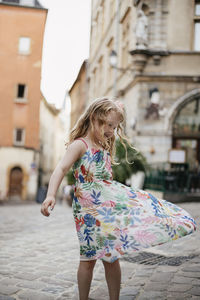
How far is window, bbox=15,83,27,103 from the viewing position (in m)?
33.0

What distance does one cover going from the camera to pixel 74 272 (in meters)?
4.83

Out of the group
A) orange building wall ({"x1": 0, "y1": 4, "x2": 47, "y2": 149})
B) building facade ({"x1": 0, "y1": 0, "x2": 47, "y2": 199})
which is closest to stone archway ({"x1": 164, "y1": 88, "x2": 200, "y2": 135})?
building facade ({"x1": 0, "y1": 0, "x2": 47, "y2": 199})

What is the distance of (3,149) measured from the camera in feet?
105

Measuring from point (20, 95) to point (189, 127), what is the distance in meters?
19.7

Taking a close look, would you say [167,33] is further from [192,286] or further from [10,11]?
[10,11]

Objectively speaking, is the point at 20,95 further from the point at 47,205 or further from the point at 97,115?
the point at 47,205

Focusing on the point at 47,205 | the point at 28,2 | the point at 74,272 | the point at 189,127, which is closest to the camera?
the point at 47,205

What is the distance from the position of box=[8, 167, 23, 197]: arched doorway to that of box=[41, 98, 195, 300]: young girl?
29537 millimetres

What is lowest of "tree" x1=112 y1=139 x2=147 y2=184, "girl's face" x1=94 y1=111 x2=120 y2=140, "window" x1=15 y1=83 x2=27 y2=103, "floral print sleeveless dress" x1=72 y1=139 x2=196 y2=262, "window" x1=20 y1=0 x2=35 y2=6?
"tree" x1=112 y1=139 x2=147 y2=184

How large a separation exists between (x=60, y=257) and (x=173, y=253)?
1527 mm

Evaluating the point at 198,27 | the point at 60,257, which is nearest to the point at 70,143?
the point at 60,257

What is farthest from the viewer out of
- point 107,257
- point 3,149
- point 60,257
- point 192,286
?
point 3,149

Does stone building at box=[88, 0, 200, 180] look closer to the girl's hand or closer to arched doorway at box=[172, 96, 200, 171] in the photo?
arched doorway at box=[172, 96, 200, 171]

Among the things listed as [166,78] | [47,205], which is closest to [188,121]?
[166,78]
